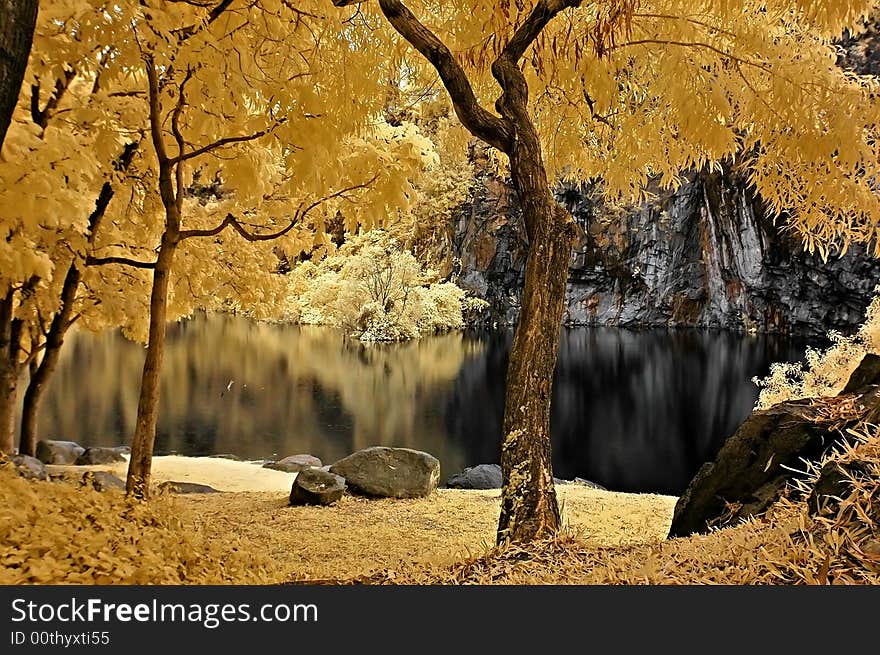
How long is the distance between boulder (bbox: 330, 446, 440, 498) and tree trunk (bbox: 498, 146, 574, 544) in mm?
4374

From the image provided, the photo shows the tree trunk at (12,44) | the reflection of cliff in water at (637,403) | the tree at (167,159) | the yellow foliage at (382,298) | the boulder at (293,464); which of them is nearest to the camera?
the tree trunk at (12,44)

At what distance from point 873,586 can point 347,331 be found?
29.1 meters

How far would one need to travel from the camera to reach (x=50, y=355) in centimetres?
679

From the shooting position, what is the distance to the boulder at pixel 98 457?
913 centimetres

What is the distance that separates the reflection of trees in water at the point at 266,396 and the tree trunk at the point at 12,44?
11082 mm

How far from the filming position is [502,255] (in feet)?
117

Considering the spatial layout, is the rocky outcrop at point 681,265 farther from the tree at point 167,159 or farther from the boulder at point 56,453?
the tree at point 167,159

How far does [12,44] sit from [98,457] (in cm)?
902

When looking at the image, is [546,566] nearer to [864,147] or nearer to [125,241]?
[864,147]

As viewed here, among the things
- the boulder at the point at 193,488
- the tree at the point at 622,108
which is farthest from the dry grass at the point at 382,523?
the tree at the point at 622,108

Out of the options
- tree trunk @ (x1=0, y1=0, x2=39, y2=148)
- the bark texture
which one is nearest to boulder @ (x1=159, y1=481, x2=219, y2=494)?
the bark texture

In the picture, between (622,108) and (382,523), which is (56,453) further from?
(622,108)

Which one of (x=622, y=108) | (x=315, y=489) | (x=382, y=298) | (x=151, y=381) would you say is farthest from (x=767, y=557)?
(x=382, y=298)

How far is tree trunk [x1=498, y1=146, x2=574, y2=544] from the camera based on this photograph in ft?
9.11
